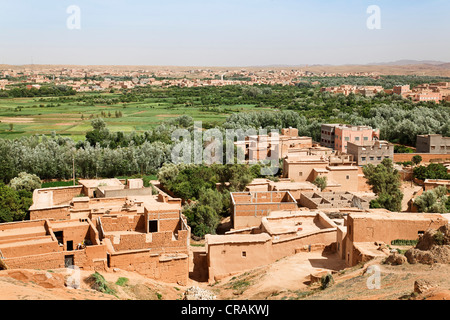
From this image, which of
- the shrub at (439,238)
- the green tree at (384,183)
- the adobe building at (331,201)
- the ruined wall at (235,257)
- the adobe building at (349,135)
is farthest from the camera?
the adobe building at (349,135)

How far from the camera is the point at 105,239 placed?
13148 mm

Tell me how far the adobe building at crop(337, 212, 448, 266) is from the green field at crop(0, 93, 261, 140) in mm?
36336

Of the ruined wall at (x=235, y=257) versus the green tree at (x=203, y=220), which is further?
the green tree at (x=203, y=220)

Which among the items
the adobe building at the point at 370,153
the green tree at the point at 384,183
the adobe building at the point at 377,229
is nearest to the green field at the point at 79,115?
the adobe building at the point at 370,153

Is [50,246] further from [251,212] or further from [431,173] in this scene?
[431,173]

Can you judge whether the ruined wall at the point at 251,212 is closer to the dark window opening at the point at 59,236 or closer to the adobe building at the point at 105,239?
the adobe building at the point at 105,239

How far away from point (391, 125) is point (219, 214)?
27.7 meters

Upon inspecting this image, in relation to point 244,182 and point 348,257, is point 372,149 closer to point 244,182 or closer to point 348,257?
point 244,182

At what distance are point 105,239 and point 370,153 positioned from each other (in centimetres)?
2116

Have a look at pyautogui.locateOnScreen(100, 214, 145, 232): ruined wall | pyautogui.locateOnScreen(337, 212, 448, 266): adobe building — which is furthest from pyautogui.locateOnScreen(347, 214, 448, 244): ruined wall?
pyautogui.locateOnScreen(100, 214, 145, 232): ruined wall

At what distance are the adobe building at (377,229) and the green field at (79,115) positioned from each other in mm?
36336

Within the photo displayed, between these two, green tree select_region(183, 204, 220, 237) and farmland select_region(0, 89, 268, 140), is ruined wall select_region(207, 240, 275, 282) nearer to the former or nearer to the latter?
green tree select_region(183, 204, 220, 237)

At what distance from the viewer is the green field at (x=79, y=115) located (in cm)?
4919

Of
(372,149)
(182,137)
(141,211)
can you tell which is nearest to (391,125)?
(372,149)
